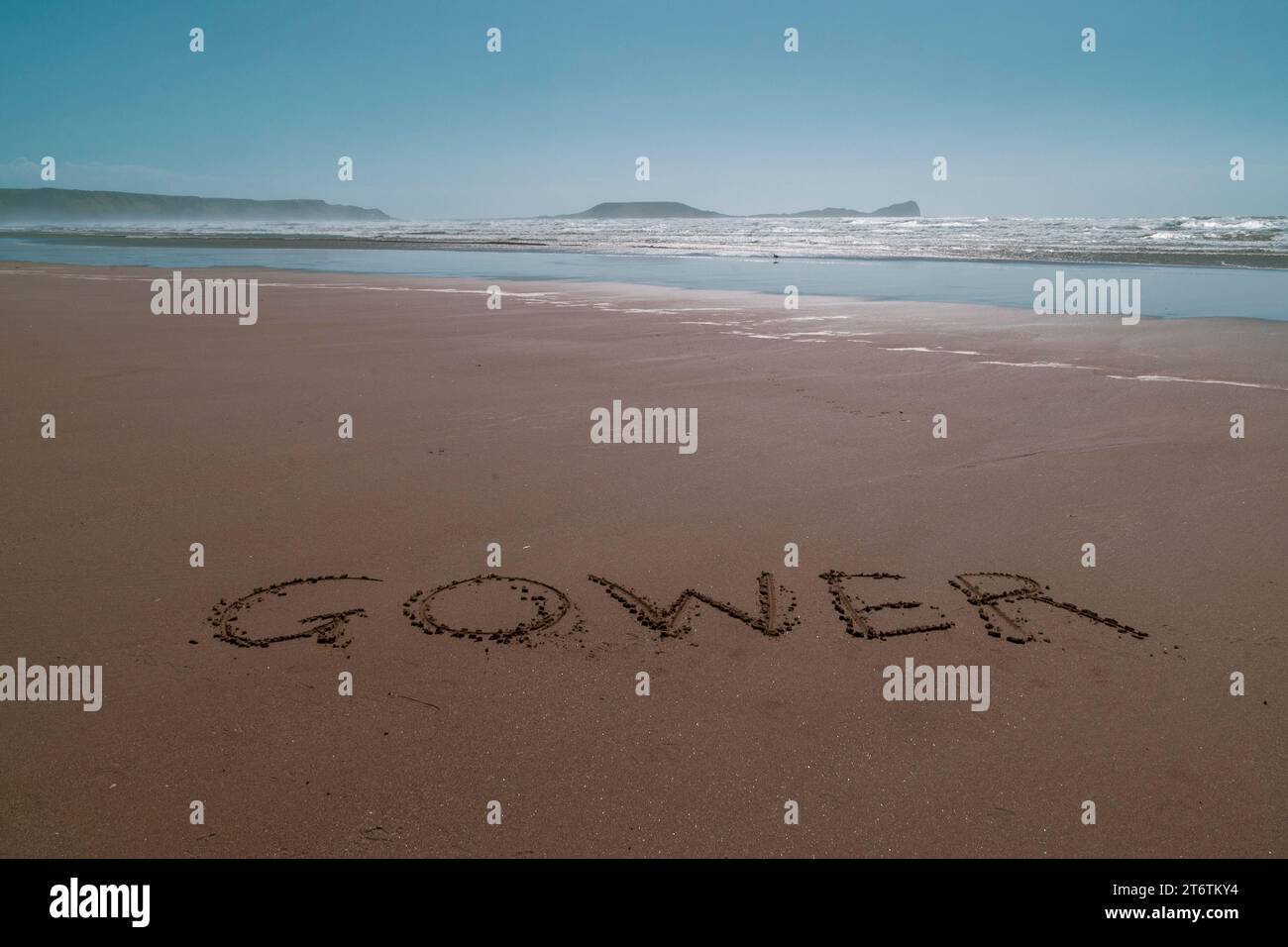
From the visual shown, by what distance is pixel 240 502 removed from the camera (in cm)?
529

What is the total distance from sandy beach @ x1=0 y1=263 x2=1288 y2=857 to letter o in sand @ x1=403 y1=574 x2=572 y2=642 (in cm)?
2

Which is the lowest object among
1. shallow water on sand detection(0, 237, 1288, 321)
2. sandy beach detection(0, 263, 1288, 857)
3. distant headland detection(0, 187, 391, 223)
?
sandy beach detection(0, 263, 1288, 857)

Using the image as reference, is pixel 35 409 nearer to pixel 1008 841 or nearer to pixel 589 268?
pixel 1008 841

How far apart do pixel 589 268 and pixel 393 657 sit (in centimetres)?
2417

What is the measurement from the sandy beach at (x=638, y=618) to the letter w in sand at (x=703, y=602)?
2 cm

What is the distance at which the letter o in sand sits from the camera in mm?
3869

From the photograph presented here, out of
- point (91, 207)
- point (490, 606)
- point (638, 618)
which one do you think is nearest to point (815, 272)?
point (638, 618)

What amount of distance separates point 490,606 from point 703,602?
113cm

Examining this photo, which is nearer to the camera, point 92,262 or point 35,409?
point 35,409

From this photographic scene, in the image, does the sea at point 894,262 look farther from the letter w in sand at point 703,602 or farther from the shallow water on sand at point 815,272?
the letter w in sand at point 703,602

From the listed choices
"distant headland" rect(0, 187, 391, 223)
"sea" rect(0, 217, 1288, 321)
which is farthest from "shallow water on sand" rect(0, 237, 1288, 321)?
"distant headland" rect(0, 187, 391, 223)

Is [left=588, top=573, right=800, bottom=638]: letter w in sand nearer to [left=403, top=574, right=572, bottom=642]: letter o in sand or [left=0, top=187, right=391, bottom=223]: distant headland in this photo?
[left=403, top=574, right=572, bottom=642]: letter o in sand

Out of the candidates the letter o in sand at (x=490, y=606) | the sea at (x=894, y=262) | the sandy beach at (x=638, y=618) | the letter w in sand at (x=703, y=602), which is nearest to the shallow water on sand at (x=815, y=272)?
the sea at (x=894, y=262)
